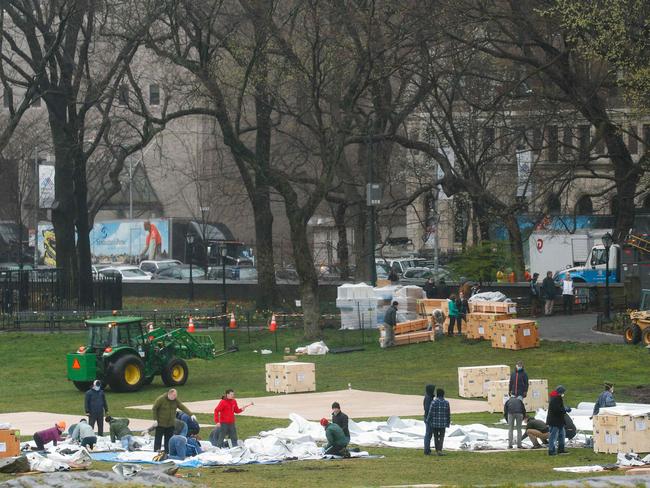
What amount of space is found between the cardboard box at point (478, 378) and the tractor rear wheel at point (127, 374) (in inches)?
370

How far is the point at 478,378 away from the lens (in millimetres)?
35188

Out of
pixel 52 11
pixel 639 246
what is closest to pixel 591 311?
pixel 639 246

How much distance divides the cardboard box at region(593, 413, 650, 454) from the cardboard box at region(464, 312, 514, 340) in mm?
20186

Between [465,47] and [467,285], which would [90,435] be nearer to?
[465,47]

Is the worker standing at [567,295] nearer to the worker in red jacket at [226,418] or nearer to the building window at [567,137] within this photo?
the building window at [567,137]

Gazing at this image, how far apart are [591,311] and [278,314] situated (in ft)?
42.4

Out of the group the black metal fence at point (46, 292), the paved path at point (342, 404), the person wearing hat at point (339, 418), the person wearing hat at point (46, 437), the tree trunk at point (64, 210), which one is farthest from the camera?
the tree trunk at point (64, 210)

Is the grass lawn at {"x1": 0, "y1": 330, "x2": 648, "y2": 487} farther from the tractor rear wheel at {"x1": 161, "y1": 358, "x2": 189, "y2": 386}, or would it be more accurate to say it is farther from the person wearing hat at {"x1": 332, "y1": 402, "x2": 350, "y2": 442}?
the person wearing hat at {"x1": 332, "y1": 402, "x2": 350, "y2": 442}

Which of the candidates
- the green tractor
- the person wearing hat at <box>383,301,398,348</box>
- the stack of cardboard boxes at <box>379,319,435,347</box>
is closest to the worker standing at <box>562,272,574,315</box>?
the stack of cardboard boxes at <box>379,319,435,347</box>

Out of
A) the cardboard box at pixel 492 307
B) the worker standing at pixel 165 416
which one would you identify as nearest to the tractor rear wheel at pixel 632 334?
the cardboard box at pixel 492 307

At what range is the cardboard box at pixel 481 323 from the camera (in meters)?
45.4

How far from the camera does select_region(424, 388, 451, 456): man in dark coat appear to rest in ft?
80.9

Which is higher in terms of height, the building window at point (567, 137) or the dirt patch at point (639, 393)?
the building window at point (567, 137)

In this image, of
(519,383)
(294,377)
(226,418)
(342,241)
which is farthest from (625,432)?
(342,241)
